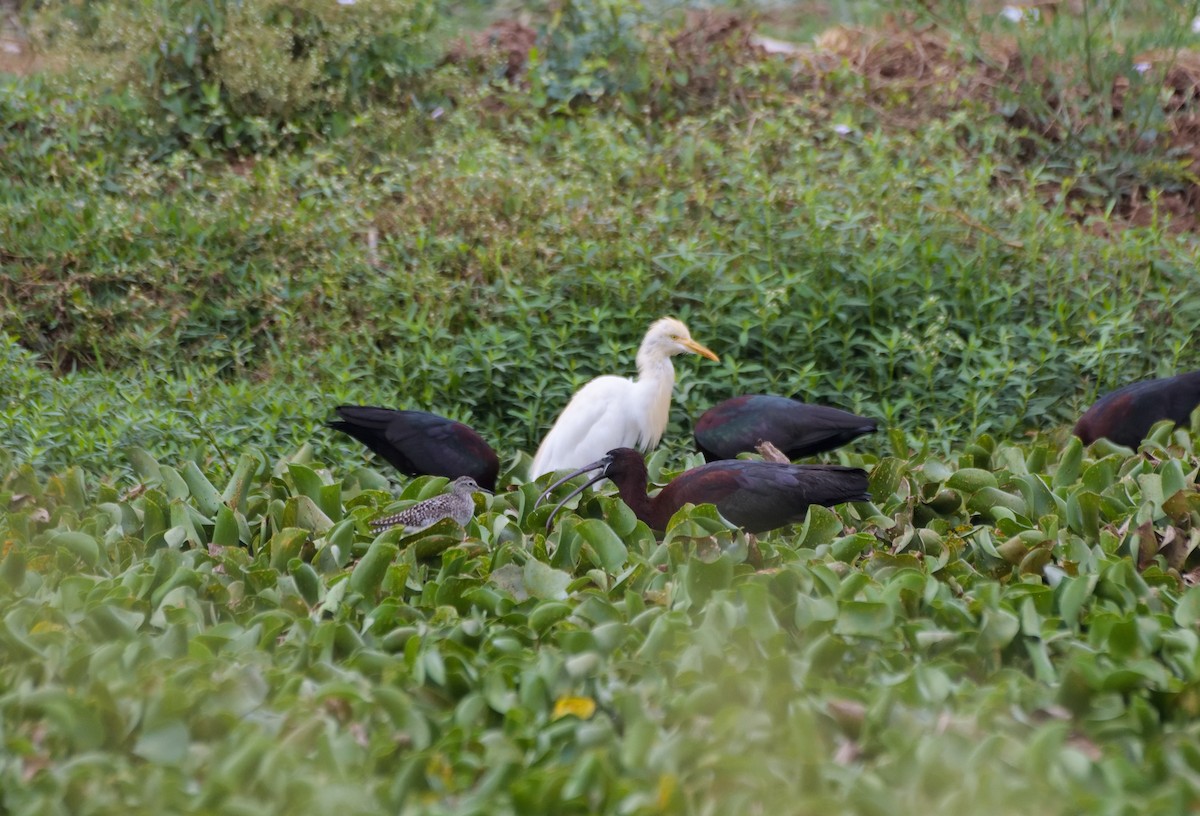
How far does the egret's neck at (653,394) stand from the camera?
5.55 m

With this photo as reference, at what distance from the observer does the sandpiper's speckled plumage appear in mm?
4344

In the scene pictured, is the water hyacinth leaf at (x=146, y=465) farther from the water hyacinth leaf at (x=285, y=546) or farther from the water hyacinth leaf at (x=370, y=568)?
the water hyacinth leaf at (x=370, y=568)

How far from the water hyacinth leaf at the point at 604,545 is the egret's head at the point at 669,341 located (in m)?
1.68

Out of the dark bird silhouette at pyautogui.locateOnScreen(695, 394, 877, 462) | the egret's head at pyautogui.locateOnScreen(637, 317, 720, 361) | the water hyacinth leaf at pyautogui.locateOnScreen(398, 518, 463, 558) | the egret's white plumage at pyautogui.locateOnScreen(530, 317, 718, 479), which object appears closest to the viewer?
the water hyacinth leaf at pyautogui.locateOnScreen(398, 518, 463, 558)

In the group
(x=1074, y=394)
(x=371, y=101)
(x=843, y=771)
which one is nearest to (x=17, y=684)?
(x=843, y=771)

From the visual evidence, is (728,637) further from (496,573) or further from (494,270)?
(494,270)

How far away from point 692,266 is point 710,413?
3.34ft

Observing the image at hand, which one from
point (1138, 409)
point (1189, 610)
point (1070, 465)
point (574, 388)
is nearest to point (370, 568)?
point (1189, 610)

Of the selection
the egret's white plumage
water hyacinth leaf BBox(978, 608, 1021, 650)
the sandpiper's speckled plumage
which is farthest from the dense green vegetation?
the egret's white plumage

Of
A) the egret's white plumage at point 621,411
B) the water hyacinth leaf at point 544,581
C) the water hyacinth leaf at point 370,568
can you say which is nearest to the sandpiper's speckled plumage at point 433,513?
the water hyacinth leaf at point 370,568

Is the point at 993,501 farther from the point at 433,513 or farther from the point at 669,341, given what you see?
the point at 433,513

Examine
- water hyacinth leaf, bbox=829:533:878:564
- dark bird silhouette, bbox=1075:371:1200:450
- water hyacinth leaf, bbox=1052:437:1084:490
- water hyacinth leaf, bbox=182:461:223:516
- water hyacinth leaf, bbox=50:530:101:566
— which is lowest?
dark bird silhouette, bbox=1075:371:1200:450

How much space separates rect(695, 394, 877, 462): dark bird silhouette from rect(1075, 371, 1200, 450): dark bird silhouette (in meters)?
0.86

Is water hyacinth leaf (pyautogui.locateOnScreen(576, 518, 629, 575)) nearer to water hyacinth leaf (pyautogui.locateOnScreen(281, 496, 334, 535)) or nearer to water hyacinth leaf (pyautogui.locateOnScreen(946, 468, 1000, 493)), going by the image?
water hyacinth leaf (pyautogui.locateOnScreen(281, 496, 334, 535))
